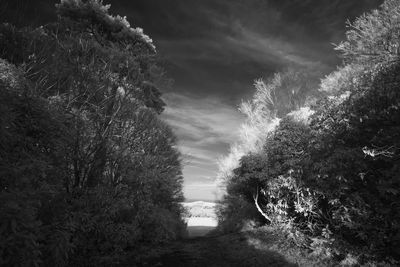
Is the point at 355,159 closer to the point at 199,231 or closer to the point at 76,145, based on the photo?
the point at 76,145

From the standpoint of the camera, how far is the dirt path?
9.82 metres

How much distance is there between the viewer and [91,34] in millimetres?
14344

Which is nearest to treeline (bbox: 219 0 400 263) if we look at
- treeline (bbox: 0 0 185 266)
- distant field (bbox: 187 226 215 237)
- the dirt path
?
the dirt path

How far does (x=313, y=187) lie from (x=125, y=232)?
712 centimetres

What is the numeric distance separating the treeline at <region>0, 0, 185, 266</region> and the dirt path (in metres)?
1.27

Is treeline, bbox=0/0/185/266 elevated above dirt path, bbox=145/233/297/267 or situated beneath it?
elevated above

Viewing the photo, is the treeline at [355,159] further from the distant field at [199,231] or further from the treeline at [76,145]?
the distant field at [199,231]

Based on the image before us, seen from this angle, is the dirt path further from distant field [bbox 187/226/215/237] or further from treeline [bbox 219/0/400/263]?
distant field [bbox 187/226/215/237]

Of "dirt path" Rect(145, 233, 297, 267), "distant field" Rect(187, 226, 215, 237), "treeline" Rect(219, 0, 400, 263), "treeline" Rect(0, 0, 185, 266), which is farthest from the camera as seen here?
"distant field" Rect(187, 226, 215, 237)

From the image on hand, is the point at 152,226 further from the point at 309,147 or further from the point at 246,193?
the point at 309,147

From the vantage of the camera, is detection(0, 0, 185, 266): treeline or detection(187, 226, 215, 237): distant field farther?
detection(187, 226, 215, 237): distant field

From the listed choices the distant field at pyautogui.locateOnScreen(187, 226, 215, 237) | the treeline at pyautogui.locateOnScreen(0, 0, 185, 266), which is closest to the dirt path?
the treeline at pyautogui.locateOnScreen(0, 0, 185, 266)

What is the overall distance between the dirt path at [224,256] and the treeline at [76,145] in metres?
1.27

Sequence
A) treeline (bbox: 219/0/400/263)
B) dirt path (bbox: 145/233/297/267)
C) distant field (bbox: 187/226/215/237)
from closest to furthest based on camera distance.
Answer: treeline (bbox: 219/0/400/263)
dirt path (bbox: 145/233/297/267)
distant field (bbox: 187/226/215/237)
